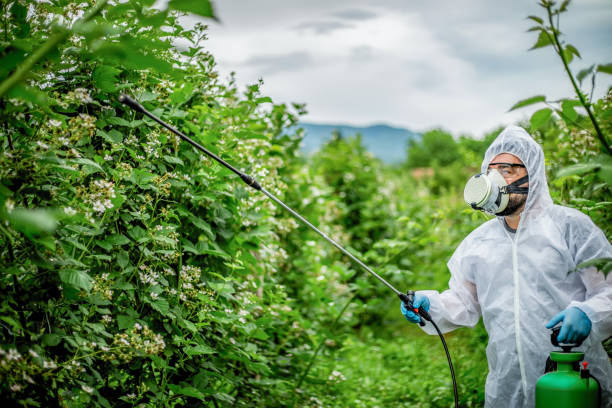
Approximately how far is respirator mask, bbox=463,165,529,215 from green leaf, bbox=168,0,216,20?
1546mm

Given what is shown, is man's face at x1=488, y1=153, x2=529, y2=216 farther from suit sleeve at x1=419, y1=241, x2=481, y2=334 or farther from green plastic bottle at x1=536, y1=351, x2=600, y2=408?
green plastic bottle at x1=536, y1=351, x2=600, y2=408

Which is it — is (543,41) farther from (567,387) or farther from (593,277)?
(567,387)

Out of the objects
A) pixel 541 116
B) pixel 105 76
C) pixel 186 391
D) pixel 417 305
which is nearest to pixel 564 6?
pixel 541 116

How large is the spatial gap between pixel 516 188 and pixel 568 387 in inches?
34.9

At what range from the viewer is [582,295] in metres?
2.09

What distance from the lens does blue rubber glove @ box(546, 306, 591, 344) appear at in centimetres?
182

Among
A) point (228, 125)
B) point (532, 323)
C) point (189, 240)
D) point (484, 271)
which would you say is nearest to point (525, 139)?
point (484, 271)

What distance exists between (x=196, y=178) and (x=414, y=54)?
15.8 feet

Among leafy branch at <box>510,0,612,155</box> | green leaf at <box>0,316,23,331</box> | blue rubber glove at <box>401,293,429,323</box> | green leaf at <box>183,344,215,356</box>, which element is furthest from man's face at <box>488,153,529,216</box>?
green leaf at <box>0,316,23,331</box>

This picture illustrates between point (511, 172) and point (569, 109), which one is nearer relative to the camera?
point (569, 109)

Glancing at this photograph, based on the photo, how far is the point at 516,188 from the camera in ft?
7.32

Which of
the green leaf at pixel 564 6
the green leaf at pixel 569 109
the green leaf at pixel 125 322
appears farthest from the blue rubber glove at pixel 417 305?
the green leaf at pixel 564 6

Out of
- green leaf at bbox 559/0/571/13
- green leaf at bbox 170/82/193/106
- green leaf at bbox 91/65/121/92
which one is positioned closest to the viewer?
green leaf at bbox 559/0/571/13

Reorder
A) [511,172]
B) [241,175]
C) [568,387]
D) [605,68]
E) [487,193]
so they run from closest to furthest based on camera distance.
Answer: [605,68] < [568,387] < [241,175] < [487,193] < [511,172]
